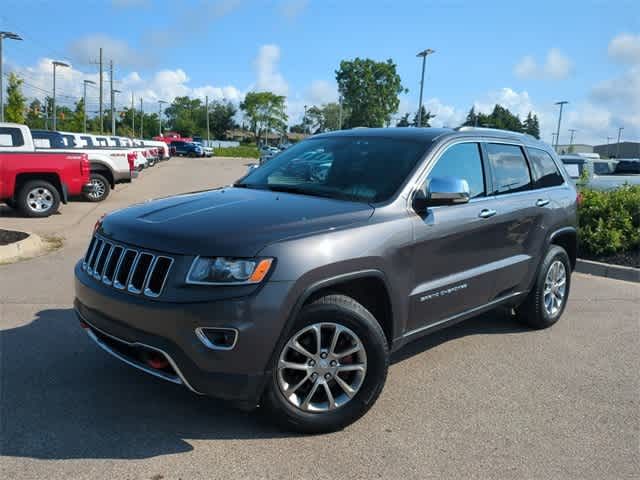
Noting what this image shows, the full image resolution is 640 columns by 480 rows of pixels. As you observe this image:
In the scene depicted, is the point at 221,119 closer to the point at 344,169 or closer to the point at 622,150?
the point at 622,150

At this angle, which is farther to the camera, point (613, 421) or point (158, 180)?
point (158, 180)

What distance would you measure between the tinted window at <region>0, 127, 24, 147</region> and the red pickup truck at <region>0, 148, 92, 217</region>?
97 cm

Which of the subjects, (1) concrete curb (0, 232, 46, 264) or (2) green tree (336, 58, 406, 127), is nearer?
(1) concrete curb (0, 232, 46, 264)

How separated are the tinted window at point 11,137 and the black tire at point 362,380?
11131 millimetres

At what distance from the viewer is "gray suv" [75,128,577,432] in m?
2.95

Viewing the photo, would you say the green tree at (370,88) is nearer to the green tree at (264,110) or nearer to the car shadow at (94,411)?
the green tree at (264,110)

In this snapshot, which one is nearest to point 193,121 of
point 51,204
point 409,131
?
point 51,204

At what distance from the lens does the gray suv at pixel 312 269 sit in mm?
2947

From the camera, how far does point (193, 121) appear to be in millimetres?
129125

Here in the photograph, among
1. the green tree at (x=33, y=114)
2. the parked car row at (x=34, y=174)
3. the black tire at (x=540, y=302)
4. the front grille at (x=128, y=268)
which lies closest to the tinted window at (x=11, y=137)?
the parked car row at (x=34, y=174)

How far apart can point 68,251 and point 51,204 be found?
3856 mm

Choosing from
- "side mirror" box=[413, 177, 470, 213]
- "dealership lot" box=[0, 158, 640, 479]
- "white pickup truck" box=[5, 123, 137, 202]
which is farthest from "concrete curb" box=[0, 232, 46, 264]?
"white pickup truck" box=[5, 123, 137, 202]

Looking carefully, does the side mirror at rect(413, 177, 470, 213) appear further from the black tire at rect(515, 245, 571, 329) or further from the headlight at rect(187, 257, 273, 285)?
the black tire at rect(515, 245, 571, 329)

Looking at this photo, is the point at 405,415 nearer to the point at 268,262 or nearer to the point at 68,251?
the point at 268,262
